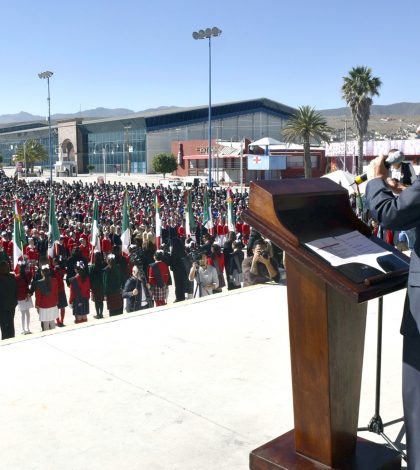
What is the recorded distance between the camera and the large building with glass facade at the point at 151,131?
7262cm

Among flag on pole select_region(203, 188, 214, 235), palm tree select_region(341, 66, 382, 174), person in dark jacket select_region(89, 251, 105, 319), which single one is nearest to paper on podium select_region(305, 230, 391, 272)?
person in dark jacket select_region(89, 251, 105, 319)

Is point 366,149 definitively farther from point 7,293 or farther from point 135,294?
point 7,293

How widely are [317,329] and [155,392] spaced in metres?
1.75

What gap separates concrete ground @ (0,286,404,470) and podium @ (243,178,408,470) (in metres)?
0.59

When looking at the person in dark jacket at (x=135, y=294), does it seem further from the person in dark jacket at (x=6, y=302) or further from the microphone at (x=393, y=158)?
the microphone at (x=393, y=158)

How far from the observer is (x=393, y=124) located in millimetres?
181000

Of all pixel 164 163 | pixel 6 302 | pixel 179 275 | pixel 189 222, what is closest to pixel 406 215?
pixel 6 302

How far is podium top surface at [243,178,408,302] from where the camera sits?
1951 mm

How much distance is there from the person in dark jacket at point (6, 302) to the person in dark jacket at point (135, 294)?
1.57m

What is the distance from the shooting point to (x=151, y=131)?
238 feet

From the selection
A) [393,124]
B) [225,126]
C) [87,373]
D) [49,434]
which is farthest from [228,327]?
[393,124]

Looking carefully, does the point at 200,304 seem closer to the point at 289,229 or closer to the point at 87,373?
the point at 87,373

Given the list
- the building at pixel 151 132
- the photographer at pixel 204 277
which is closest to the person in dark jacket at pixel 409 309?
the photographer at pixel 204 277

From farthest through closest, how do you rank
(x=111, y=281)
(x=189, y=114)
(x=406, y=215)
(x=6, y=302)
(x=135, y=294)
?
(x=189, y=114) < (x=111, y=281) < (x=135, y=294) < (x=6, y=302) < (x=406, y=215)
